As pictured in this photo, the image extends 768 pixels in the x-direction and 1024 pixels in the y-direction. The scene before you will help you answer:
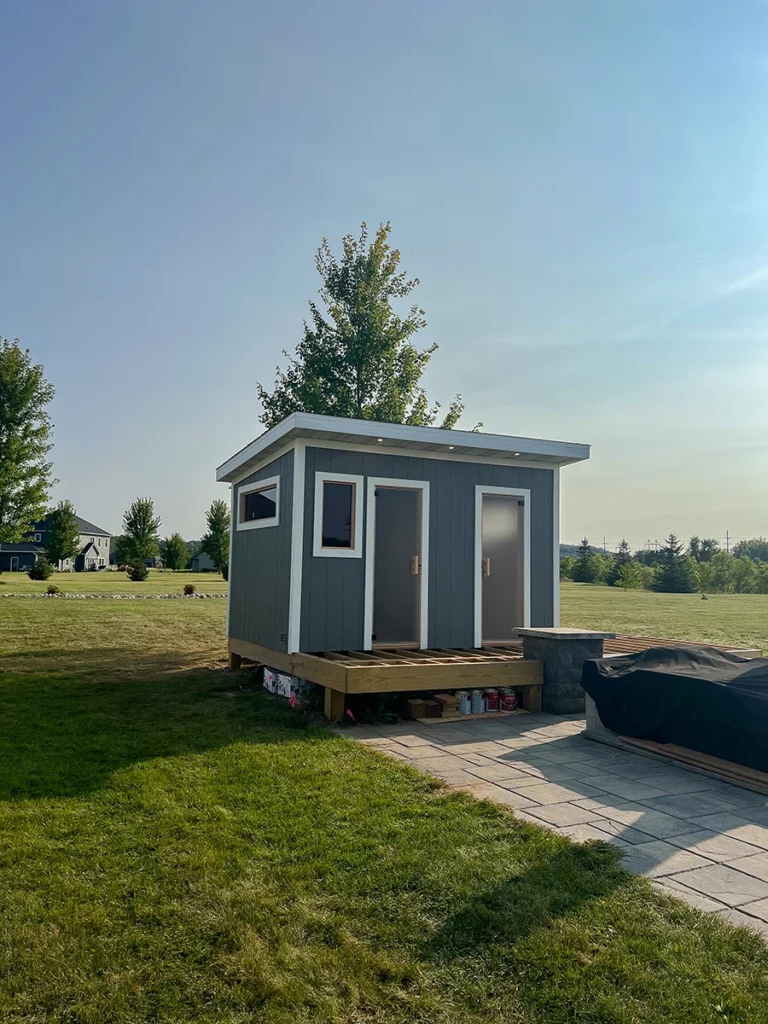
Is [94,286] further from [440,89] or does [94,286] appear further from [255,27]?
[440,89]

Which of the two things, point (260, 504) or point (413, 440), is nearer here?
point (413, 440)

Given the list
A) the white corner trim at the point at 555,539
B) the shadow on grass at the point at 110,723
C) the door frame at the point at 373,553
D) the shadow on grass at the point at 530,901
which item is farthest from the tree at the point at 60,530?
the shadow on grass at the point at 530,901

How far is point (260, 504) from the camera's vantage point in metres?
8.34

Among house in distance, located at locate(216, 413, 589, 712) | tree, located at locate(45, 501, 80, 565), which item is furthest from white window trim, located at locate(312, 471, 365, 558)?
tree, located at locate(45, 501, 80, 565)

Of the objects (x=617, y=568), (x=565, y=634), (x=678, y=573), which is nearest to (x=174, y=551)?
→ (x=617, y=568)

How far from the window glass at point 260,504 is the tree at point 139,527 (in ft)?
98.1

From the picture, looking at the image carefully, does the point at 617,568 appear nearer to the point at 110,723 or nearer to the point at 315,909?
the point at 110,723

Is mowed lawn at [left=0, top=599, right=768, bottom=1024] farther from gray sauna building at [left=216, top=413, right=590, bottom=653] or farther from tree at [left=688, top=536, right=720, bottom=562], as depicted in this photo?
tree at [left=688, top=536, right=720, bottom=562]

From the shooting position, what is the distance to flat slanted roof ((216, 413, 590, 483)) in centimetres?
670

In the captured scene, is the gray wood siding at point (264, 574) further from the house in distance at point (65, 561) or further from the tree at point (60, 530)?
the house in distance at point (65, 561)

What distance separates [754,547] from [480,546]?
72.6 meters

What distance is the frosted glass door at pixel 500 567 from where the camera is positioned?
921 cm

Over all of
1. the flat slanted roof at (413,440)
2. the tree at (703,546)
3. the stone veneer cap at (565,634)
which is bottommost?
the stone veneer cap at (565,634)

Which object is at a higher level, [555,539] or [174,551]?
[174,551]
